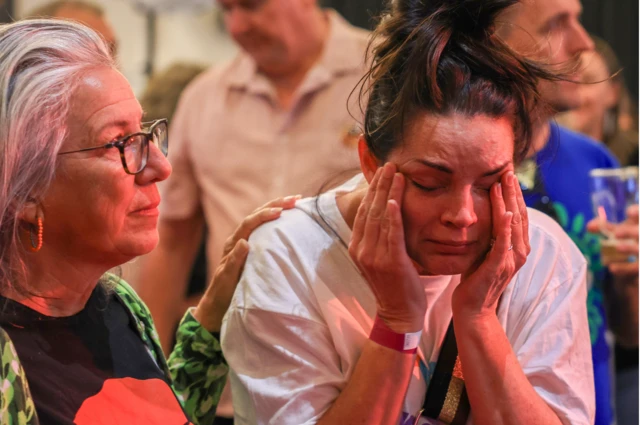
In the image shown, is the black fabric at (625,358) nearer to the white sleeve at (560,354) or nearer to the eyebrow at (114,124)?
the white sleeve at (560,354)

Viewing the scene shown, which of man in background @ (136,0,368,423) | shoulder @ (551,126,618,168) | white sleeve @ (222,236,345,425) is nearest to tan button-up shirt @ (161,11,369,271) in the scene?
man in background @ (136,0,368,423)

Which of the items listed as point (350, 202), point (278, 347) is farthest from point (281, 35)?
point (278, 347)

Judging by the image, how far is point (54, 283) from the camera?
1529mm

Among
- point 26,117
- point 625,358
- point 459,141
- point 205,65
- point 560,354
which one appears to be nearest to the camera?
point 26,117

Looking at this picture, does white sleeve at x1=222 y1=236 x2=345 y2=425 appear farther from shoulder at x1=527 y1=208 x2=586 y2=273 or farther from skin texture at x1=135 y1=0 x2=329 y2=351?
skin texture at x1=135 y1=0 x2=329 y2=351

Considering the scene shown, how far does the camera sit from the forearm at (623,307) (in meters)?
2.57

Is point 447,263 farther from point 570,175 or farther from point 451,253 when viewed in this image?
point 570,175

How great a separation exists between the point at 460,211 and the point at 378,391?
356 mm

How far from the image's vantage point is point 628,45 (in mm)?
6312

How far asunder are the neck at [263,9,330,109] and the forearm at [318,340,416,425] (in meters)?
1.82

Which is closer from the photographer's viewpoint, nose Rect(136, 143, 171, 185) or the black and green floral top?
the black and green floral top

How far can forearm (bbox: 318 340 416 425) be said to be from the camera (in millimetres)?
1573

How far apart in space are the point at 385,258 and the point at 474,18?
1.53 feet

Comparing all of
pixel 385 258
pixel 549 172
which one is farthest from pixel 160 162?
pixel 549 172
